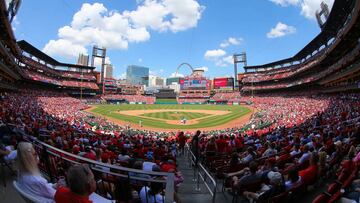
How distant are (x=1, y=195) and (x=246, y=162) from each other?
7027 mm

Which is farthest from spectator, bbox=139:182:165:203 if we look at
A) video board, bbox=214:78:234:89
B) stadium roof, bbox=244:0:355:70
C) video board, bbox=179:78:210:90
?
video board, bbox=214:78:234:89

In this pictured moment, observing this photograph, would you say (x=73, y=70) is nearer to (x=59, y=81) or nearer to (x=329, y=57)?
(x=59, y=81)

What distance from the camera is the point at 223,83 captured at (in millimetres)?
132875

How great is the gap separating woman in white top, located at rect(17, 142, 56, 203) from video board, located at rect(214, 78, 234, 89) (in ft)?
428

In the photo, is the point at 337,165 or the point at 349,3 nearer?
the point at 337,165

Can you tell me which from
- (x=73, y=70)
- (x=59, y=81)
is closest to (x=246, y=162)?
(x=59, y=81)

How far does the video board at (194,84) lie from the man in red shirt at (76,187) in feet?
416

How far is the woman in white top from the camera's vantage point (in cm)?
319

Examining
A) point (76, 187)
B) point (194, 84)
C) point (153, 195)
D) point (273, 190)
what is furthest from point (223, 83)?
point (76, 187)

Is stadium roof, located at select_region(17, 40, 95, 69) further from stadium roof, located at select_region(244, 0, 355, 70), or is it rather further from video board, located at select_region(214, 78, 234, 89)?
video board, located at select_region(214, 78, 234, 89)

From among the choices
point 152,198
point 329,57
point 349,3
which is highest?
point 349,3

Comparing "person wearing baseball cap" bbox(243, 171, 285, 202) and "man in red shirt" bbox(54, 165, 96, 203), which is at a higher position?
"man in red shirt" bbox(54, 165, 96, 203)

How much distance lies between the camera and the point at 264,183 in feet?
20.8

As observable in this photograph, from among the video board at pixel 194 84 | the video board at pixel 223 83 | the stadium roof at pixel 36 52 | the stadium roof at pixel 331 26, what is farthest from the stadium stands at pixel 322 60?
the stadium roof at pixel 36 52
